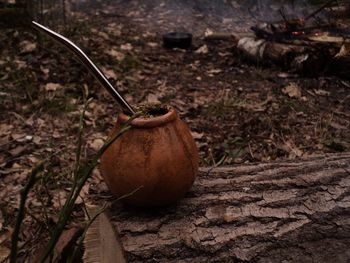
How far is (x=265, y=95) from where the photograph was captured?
3842mm

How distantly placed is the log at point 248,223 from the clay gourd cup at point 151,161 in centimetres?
11

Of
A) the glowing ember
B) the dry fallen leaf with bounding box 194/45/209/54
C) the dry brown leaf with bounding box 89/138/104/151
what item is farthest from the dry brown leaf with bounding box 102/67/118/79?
the glowing ember

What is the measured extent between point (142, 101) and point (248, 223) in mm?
2249

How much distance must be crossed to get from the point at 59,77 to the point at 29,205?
1.75 meters

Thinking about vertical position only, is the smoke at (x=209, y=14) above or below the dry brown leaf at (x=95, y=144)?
above

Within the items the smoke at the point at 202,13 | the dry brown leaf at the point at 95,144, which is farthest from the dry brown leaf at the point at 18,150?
the smoke at the point at 202,13

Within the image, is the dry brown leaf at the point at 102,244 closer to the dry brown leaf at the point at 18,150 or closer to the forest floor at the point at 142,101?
the forest floor at the point at 142,101

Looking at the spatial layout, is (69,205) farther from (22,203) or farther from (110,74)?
(110,74)

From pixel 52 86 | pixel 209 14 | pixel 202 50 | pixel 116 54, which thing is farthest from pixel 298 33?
pixel 209 14

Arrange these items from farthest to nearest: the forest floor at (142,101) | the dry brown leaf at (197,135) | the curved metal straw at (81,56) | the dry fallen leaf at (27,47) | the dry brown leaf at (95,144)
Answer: the dry fallen leaf at (27,47) < the dry brown leaf at (197,135) < the dry brown leaf at (95,144) < the forest floor at (142,101) < the curved metal straw at (81,56)

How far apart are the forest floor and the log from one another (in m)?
0.47

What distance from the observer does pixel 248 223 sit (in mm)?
1582

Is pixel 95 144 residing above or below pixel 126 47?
below

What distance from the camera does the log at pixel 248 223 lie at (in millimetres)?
1472
